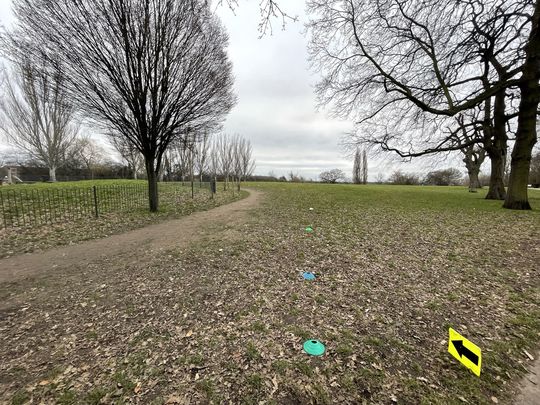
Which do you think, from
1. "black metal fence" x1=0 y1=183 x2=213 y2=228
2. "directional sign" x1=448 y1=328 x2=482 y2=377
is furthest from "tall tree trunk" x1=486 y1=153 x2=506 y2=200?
"black metal fence" x1=0 y1=183 x2=213 y2=228

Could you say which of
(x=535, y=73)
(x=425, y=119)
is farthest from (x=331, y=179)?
(x=535, y=73)

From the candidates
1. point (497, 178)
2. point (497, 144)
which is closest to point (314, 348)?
point (497, 144)

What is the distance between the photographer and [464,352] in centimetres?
220

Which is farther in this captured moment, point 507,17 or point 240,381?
point 507,17

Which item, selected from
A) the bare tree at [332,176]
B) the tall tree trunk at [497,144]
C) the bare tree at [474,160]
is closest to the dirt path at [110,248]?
the tall tree trunk at [497,144]

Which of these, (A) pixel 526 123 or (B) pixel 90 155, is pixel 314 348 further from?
(B) pixel 90 155

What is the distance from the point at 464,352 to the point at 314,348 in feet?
4.81

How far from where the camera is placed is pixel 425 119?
43.7ft

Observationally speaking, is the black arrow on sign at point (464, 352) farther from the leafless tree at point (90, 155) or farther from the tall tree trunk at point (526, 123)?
the leafless tree at point (90, 155)

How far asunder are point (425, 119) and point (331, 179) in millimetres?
46015

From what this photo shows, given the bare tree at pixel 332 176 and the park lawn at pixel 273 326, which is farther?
the bare tree at pixel 332 176

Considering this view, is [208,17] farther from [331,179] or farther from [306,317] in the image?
[331,179]

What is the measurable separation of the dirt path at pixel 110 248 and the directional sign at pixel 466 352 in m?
5.33

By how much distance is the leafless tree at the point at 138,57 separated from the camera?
6977 mm
